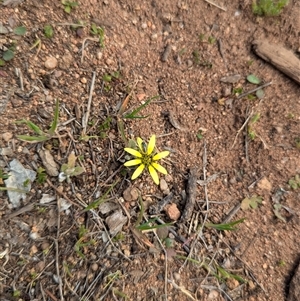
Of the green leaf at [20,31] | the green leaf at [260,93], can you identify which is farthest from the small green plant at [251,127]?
the green leaf at [20,31]

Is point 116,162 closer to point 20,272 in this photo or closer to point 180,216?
point 180,216

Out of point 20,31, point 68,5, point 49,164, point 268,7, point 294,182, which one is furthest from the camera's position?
point 268,7

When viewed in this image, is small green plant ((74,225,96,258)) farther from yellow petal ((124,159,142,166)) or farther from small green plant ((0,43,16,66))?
small green plant ((0,43,16,66))

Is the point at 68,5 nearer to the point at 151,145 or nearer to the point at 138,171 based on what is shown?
the point at 151,145

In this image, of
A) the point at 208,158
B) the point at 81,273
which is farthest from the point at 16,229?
the point at 208,158

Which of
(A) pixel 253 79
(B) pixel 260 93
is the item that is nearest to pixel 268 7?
(A) pixel 253 79

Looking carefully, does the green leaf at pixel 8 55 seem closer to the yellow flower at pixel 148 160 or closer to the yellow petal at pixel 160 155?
the yellow flower at pixel 148 160
